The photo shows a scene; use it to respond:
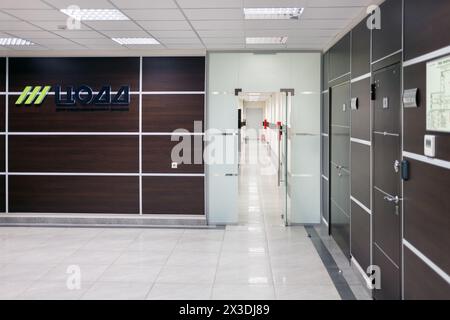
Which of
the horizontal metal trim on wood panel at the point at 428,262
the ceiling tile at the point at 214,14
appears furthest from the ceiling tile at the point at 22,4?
the horizontal metal trim on wood panel at the point at 428,262

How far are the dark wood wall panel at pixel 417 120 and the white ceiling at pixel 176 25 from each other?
1485 mm

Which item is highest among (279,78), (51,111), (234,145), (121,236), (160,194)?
(279,78)

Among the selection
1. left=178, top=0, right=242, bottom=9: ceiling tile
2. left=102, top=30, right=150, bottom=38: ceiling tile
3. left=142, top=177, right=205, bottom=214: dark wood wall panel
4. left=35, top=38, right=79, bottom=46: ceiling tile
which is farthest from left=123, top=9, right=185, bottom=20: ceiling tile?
left=142, top=177, right=205, bottom=214: dark wood wall panel

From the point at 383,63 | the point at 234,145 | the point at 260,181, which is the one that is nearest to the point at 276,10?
the point at 383,63

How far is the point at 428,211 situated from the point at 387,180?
1.13 metres

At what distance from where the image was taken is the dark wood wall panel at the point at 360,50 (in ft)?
16.7

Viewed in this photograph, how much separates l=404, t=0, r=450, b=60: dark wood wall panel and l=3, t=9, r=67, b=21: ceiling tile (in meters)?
3.61

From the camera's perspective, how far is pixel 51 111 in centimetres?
845

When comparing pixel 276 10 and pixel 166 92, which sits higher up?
pixel 276 10

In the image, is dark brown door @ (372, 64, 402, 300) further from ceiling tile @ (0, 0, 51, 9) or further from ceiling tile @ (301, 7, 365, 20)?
ceiling tile @ (0, 0, 51, 9)

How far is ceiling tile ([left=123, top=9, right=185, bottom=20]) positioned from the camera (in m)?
5.30

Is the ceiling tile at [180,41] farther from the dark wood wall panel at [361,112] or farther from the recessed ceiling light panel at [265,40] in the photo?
the dark wood wall panel at [361,112]
